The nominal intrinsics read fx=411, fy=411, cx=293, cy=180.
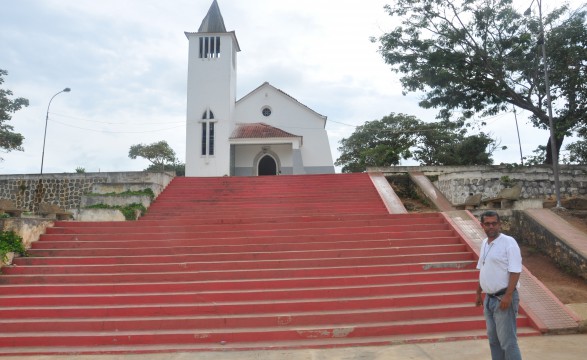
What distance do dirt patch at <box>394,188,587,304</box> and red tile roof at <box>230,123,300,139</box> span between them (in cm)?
1356

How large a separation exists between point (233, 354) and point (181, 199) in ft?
24.5

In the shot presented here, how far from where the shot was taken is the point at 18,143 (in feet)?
57.2

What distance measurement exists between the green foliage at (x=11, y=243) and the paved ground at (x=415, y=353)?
9.64ft

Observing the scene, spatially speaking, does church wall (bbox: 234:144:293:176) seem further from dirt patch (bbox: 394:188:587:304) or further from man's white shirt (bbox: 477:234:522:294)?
man's white shirt (bbox: 477:234:522:294)

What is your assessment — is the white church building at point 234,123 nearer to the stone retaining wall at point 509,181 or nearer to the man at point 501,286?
the stone retaining wall at point 509,181

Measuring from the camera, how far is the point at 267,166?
70.5 feet

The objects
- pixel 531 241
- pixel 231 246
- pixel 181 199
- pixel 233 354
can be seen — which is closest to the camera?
pixel 233 354

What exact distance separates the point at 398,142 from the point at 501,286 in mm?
27167

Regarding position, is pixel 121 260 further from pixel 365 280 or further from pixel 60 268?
pixel 365 280

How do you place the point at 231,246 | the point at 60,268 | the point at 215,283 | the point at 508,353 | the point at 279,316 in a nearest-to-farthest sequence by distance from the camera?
the point at 508,353 → the point at 279,316 → the point at 215,283 → the point at 60,268 → the point at 231,246

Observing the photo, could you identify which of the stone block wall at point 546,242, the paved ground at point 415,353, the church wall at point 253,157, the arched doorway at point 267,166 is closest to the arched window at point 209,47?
the church wall at point 253,157

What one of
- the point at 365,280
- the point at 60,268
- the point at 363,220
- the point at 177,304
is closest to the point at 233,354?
the point at 177,304

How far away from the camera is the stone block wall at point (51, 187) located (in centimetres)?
1359

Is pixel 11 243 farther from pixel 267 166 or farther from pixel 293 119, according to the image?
pixel 293 119
